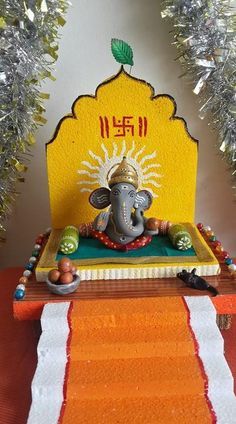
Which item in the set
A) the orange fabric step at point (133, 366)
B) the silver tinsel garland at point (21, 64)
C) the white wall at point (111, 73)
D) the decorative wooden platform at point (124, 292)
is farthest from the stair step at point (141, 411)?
the white wall at point (111, 73)

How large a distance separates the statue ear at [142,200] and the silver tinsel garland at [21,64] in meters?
0.30

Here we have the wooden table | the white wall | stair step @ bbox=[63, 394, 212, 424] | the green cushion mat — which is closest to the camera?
stair step @ bbox=[63, 394, 212, 424]

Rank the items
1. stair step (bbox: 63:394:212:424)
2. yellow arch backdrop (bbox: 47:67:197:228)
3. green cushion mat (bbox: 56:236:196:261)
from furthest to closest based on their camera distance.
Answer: yellow arch backdrop (bbox: 47:67:197:228)
green cushion mat (bbox: 56:236:196:261)
stair step (bbox: 63:394:212:424)

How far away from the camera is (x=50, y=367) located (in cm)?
72

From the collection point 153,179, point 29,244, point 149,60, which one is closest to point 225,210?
point 153,179

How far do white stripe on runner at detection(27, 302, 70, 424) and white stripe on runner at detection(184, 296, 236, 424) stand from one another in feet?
0.74

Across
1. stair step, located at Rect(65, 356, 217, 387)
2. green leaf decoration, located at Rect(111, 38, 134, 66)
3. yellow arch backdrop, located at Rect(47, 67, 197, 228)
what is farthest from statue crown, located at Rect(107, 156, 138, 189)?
stair step, located at Rect(65, 356, 217, 387)

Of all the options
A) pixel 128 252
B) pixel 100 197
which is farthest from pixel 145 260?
pixel 100 197

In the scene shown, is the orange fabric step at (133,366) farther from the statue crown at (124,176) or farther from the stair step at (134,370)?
the statue crown at (124,176)

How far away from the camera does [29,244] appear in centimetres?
137

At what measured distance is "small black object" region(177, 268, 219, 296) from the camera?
839 mm

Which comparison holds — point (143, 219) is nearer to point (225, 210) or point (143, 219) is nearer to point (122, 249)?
point (122, 249)

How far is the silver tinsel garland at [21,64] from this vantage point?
96 cm

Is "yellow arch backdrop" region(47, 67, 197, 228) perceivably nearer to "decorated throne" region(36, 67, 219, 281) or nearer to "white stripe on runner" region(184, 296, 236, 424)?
"decorated throne" region(36, 67, 219, 281)
